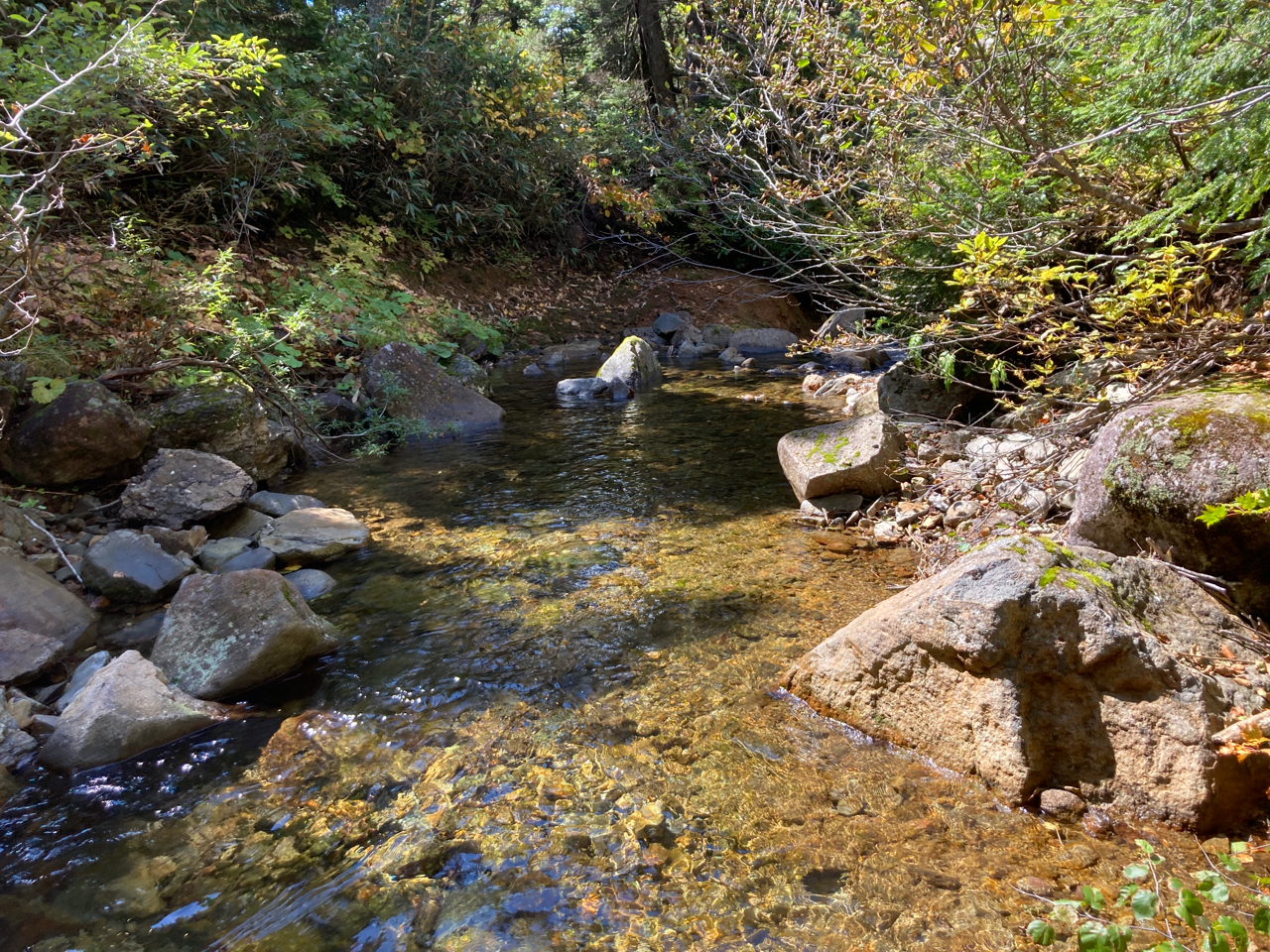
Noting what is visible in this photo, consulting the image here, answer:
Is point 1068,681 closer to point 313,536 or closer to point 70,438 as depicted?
point 313,536

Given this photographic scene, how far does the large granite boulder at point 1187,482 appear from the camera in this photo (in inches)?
115

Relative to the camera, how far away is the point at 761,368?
13109mm

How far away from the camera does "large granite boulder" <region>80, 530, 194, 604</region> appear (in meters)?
4.23

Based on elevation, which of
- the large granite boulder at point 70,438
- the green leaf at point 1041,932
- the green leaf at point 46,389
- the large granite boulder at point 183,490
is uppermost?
the green leaf at point 46,389

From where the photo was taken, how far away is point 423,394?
357 inches

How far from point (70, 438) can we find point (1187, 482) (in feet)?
22.4

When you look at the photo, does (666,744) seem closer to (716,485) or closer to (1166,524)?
(1166,524)

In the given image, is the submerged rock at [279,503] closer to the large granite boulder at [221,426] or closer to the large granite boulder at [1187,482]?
the large granite boulder at [221,426]

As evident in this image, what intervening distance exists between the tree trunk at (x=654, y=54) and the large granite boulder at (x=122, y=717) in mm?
18279

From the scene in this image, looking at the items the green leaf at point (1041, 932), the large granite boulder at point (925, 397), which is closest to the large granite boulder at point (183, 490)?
the green leaf at point (1041, 932)

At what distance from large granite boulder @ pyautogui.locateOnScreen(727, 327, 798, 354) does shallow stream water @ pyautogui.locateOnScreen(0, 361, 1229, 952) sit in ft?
36.2

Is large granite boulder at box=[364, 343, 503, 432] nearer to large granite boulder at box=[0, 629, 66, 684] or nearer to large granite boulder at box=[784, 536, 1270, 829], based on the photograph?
large granite boulder at box=[0, 629, 66, 684]

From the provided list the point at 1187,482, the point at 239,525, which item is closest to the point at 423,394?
the point at 239,525

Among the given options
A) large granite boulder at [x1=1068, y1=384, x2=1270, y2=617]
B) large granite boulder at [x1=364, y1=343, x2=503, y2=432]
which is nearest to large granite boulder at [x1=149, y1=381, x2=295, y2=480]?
large granite boulder at [x1=364, y1=343, x2=503, y2=432]
